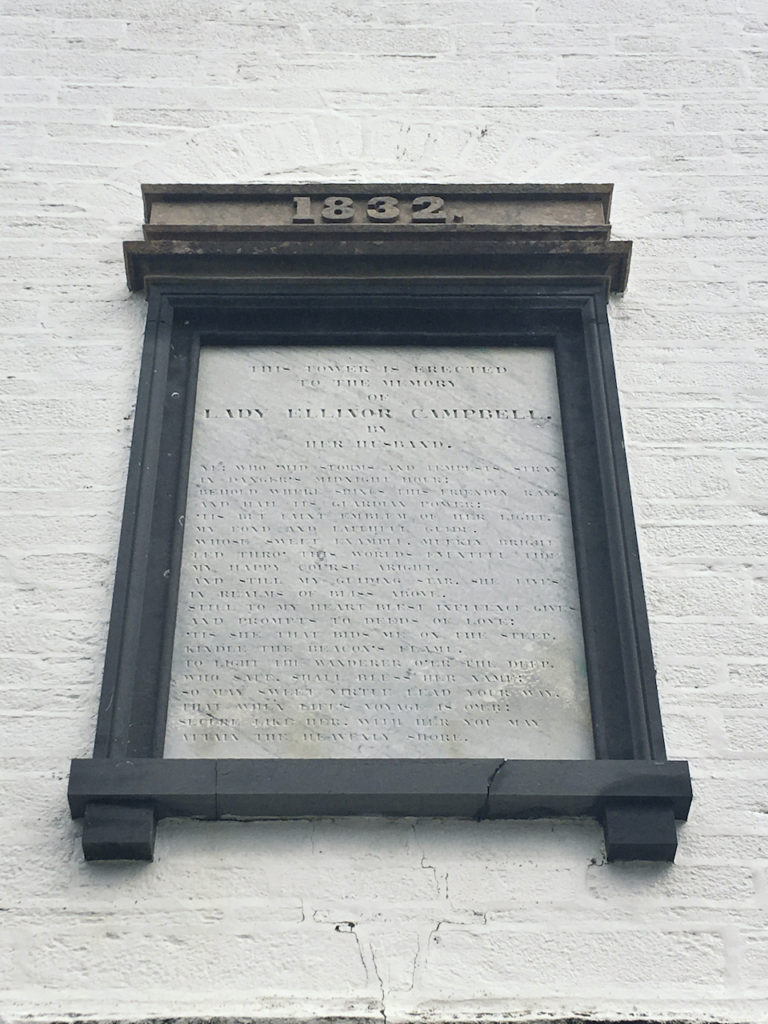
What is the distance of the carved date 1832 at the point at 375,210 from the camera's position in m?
4.33

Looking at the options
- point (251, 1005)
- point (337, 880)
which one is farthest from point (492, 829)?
point (251, 1005)

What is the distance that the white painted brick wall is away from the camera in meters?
3.08

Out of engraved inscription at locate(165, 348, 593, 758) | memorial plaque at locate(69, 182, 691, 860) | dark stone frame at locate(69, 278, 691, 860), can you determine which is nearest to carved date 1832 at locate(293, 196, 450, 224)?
memorial plaque at locate(69, 182, 691, 860)

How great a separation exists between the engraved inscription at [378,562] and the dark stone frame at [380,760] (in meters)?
0.06

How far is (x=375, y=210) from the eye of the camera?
14.3 feet

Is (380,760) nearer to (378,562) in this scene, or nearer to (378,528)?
(378,562)

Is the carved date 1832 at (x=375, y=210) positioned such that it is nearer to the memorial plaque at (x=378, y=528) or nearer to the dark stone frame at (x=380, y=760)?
the memorial plaque at (x=378, y=528)

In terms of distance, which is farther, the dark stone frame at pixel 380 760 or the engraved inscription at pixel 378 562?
the engraved inscription at pixel 378 562

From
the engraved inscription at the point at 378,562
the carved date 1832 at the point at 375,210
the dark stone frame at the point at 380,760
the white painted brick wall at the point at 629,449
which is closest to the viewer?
the white painted brick wall at the point at 629,449

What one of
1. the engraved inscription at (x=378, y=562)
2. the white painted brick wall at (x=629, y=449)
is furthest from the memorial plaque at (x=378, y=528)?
the white painted brick wall at (x=629, y=449)

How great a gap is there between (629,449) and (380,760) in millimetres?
1220

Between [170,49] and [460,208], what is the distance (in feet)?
4.45

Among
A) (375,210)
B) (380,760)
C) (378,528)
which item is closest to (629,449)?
(378,528)

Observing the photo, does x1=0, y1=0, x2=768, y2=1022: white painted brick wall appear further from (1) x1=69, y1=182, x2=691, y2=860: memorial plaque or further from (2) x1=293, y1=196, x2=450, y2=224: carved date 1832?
(2) x1=293, y1=196, x2=450, y2=224: carved date 1832
